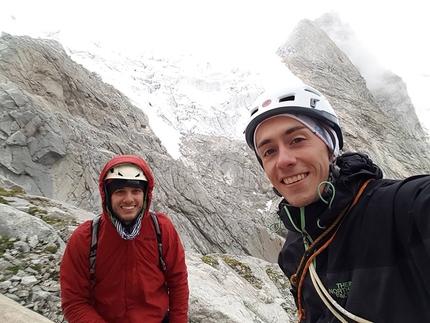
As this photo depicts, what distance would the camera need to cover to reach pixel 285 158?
81.7 inches

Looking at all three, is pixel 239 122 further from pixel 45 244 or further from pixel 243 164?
pixel 45 244

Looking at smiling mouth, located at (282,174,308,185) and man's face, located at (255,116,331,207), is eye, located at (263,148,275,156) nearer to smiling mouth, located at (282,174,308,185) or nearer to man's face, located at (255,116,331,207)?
man's face, located at (255,116,331,207)

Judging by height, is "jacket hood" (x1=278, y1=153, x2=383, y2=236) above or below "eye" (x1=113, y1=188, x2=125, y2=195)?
above

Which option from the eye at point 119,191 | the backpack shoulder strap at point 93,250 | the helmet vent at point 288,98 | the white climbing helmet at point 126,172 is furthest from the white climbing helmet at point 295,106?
the backpack shoulder strap at point 93,250

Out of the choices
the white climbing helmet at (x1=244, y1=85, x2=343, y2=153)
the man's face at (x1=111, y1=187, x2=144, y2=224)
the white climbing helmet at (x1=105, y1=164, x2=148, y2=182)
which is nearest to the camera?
the white climbing helmet at (x1=244, y1=85, x2=343, y2=153)

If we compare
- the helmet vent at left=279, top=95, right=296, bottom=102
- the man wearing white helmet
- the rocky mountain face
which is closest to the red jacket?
the rocky mountain face

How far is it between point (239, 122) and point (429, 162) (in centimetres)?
4235

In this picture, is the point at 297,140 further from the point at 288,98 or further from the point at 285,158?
the point at 288,98

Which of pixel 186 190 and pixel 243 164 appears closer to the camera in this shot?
pixel 186 190

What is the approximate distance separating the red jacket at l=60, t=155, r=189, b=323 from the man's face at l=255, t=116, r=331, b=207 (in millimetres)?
2132

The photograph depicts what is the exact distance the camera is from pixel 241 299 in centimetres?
734

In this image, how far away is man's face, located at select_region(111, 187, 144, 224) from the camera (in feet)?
11.4

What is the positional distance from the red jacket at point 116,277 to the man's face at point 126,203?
162mm

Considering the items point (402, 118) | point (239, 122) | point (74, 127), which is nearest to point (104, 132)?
point (74, 127)
